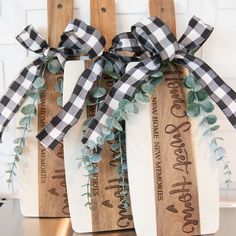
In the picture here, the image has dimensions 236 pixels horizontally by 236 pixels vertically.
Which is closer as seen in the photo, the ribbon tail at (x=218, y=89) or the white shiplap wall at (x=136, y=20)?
the ribbon tail at (x=218, y=89)

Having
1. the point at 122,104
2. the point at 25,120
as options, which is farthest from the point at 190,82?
the point at 25,120

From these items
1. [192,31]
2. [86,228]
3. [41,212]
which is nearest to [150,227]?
[86,228]

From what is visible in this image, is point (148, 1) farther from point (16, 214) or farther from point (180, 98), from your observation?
point (16, 214)

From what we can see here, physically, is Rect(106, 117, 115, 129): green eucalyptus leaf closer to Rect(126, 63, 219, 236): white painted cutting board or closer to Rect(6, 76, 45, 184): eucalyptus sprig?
Rect(126, 63, 219, 236): white painted cutting board

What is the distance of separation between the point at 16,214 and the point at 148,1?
1.76 feet

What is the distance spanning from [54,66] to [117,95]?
0.16m

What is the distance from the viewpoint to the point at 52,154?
2.59ft

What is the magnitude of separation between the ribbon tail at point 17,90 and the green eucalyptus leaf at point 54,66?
2 centimetres

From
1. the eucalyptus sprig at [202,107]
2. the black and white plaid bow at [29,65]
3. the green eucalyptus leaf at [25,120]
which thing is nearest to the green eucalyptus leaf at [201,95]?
the eucalyptus sprig at [202,107]

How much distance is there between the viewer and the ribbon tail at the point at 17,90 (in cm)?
76

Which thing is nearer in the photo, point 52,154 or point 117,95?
point 117,95

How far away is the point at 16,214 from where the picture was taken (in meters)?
0.83

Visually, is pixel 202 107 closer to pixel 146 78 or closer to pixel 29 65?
pixel 146 78

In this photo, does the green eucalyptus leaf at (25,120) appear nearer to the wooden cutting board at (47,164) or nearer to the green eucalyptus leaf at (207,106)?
the wooden cutting board at (47,164)
